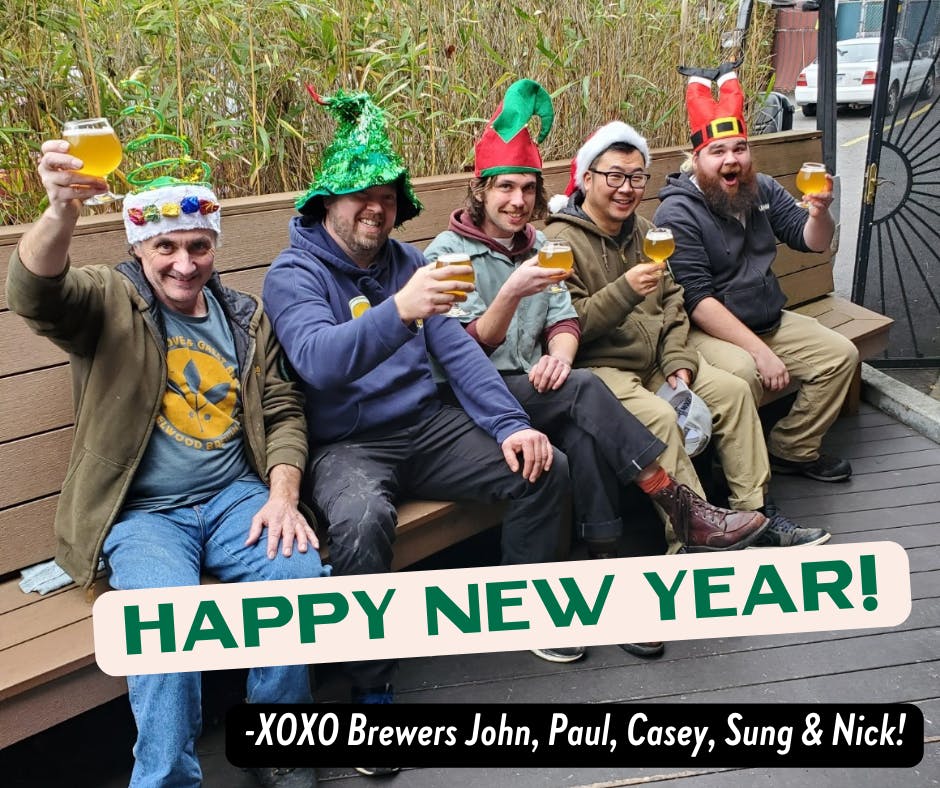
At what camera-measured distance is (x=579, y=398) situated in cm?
296

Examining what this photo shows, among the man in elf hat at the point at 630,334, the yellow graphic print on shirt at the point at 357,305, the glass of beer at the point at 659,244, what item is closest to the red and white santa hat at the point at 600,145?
the man in elf hat at the point at 630,334

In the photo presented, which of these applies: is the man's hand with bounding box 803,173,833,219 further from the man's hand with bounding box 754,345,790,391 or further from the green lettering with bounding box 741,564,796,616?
the green lettering with bounding box 741,564,796,616

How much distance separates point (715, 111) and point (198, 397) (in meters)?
2.41

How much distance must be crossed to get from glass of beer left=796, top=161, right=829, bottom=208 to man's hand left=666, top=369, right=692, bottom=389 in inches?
35.1

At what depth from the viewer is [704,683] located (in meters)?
2.70

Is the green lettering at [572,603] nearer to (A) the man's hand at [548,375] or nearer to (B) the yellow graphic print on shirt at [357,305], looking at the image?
(A) the man's hand at [548,375]

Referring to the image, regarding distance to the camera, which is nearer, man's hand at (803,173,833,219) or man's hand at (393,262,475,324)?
man's hand at (393,262,475,324)

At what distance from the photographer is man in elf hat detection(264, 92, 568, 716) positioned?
2477 mm

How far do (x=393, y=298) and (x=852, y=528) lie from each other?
208 cm

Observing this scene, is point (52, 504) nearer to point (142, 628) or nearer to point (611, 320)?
point (142, 628)

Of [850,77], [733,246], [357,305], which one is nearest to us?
[357,305]

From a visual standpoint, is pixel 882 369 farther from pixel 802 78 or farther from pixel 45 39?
pixel 802 78

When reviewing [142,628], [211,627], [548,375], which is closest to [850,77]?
[548,375]

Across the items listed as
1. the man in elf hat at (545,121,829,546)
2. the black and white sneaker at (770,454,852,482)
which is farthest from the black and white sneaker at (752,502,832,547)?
A: the black and white sneaker at (770,454,852,482)
